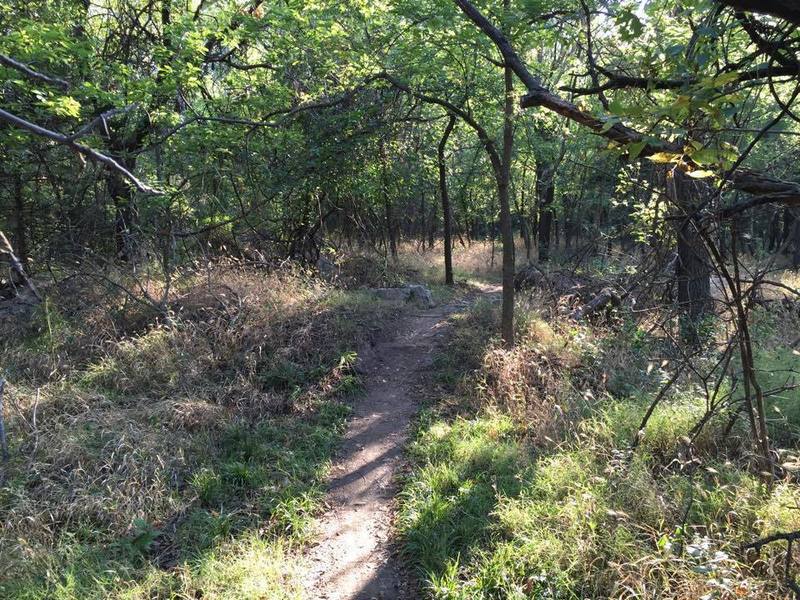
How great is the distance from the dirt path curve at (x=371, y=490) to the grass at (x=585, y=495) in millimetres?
210

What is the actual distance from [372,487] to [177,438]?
199cm

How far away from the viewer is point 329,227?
13.3m

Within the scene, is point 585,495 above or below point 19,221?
below

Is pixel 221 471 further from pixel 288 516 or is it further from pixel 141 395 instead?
pixel 141 395

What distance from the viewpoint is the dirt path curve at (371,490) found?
3576mm

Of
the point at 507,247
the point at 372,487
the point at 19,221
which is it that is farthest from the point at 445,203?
the point at 372,487

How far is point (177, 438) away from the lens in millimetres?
5043

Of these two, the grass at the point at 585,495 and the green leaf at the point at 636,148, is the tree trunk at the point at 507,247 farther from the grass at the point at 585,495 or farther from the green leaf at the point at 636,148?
the green leaf at the point at 636,148

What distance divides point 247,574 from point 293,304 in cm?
495

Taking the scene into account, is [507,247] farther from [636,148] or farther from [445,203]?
[445,203]

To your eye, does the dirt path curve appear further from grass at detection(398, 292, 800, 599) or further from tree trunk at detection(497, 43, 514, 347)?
tree trunk at detection(497, 43, 514, 347)

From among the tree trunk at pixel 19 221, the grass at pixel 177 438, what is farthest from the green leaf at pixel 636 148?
the tree trunk at pixel 19 221

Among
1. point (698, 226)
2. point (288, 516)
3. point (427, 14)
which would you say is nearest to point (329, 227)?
point (427, 14)

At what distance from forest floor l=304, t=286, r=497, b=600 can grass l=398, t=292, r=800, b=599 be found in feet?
0.67
